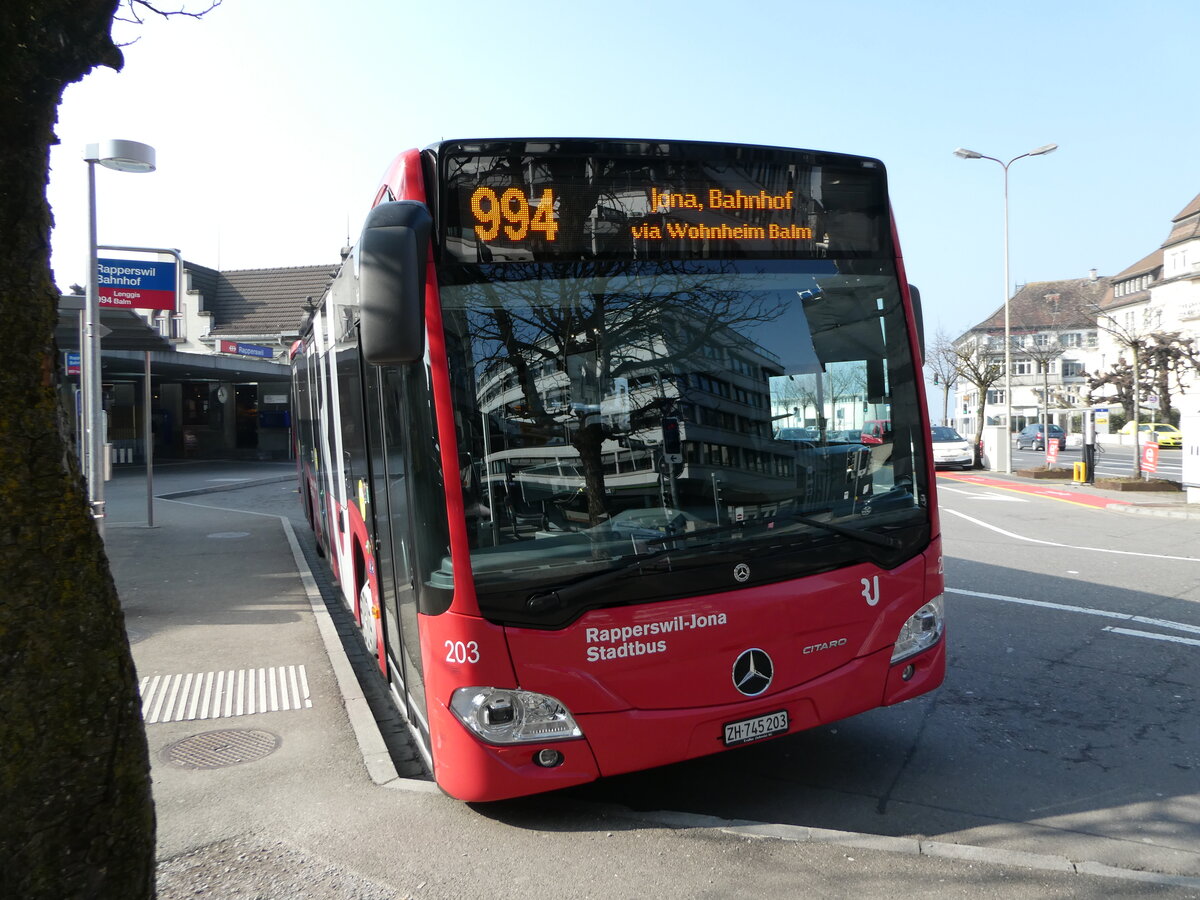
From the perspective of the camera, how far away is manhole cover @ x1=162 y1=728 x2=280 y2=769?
5543 millimetres

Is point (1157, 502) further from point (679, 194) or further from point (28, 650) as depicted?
point (28, 650)

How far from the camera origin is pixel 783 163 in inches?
190

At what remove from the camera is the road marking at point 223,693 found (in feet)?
21.4

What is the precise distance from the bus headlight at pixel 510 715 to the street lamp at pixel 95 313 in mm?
8925

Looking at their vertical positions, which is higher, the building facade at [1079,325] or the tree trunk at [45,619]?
the building facade at [1079,325]

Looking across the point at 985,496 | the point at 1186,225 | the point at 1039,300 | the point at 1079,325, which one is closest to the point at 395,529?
the point at 985,496

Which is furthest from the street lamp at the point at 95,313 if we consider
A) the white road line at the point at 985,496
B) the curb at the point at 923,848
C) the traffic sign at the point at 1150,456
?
the traffic sign at the point at 1150,456

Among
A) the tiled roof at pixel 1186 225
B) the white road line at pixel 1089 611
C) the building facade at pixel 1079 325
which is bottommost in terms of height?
the white road line at pixel 1089 611

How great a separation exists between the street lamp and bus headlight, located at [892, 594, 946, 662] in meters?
9.67

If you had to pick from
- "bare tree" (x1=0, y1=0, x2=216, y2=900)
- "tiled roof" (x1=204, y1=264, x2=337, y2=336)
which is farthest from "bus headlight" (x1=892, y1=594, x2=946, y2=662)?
"tiled roof" (x1=204, y1=264, x2=337, y2=336)

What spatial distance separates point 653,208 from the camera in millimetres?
4520

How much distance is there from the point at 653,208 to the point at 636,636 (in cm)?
191

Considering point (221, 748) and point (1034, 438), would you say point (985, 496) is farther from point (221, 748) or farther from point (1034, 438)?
point (1034, 438)

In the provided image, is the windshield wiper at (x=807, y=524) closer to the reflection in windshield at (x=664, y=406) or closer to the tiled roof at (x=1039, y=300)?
the reflection in windshield at (x=664, y=406)
